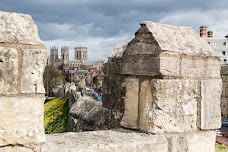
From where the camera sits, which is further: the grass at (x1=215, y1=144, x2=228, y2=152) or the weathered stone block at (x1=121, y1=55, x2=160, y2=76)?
the grass at (x1=215, y1=144, x2=228, y2=152)

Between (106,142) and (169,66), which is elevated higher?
(169,66)

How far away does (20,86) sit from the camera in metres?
2.70

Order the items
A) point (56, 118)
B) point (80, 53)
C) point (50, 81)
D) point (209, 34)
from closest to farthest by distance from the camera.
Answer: point (56, 118), point (209, 34), point (50, 81), point (80, 53)

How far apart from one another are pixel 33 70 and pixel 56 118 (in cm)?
956

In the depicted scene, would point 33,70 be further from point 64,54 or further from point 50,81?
point 64,54

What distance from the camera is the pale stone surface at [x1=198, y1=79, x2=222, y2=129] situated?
3848 mm

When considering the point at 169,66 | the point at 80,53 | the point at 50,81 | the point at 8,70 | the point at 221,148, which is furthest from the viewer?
the point at 80,53

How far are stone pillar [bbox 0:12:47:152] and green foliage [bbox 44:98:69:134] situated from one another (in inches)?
325

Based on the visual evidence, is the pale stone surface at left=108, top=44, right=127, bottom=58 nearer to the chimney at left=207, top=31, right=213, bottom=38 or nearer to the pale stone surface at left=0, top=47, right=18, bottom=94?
the pale stone surface at left=0, top=47, right=18, bottom=94

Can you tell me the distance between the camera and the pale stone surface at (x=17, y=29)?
2707mm

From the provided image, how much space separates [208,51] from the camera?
400cm

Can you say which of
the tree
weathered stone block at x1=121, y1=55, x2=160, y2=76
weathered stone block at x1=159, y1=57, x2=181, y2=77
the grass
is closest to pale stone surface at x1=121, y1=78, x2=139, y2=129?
weathered stone block at x1=121, y1=55, x2=160, y2=76

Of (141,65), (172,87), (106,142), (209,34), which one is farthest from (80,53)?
(106,142)

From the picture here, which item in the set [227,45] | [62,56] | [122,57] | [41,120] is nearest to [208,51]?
[122,57]
